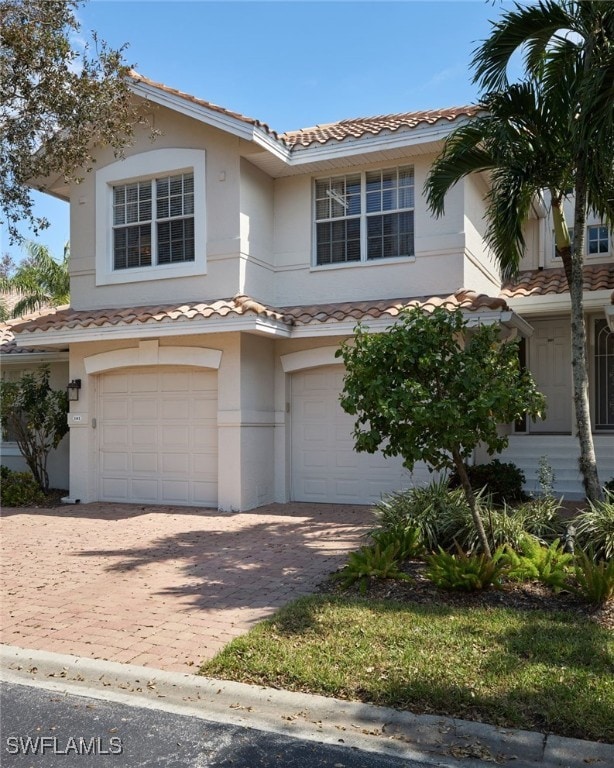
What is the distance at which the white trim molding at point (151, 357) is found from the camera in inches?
464

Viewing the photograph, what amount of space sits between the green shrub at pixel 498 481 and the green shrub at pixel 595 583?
13.7 feet

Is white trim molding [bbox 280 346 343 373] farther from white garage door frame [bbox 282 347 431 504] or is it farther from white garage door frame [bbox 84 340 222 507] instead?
white garage door frame [bbox 84 340 222 507]

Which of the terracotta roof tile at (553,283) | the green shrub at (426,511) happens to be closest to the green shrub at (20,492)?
the green shrub at (426,511)

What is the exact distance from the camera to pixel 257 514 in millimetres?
11258

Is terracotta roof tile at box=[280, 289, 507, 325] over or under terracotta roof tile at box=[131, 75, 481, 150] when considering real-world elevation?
under

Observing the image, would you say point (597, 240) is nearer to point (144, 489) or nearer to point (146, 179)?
point (146, 179)

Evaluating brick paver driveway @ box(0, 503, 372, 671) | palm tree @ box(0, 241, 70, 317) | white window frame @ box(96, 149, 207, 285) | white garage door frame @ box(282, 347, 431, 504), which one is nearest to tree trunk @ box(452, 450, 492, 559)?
brick paver driveway @ box(0, 503, 372, 671)

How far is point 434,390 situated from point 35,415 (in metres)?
9.39

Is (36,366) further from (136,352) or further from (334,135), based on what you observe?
(334,135)

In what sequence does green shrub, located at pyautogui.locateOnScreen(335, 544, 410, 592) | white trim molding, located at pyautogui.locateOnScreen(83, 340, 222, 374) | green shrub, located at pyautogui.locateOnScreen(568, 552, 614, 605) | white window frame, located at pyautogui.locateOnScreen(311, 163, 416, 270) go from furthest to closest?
white window frame, located at pyautogui.locateOnScreen(311, 163, 416, 270) → white trim molding, located at pyautogui.locateOnScreen(83, 340, 222, 374) → green shrub, located at pyautogui.locateOnScreen(335, 544, 410, 592) → green shrub, located at pyautogui.locateOnScreen(568, 552, 614, 605)

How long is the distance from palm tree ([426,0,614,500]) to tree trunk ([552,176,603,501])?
0.01 m

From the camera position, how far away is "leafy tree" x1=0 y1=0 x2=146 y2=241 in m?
8.52

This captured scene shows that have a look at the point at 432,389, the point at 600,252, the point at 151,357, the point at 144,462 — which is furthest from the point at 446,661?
the point at 600,252

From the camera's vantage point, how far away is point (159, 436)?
1254 centimetres
